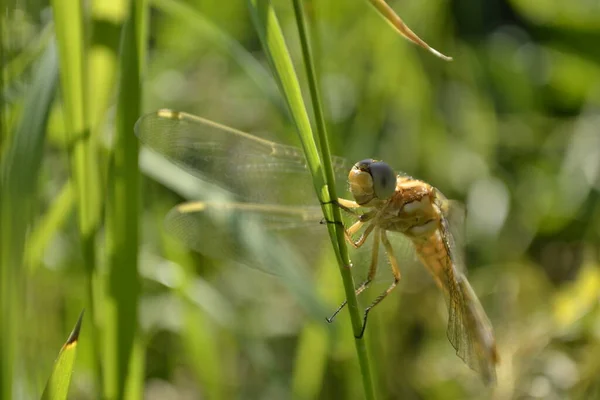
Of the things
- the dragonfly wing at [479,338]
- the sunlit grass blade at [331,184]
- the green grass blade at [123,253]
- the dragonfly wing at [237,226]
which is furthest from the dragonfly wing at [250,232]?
the sunlit grass blade at [331,184]

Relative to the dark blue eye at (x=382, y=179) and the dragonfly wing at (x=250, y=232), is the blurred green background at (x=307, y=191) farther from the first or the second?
the dark blue eye at (x=382, y=179)

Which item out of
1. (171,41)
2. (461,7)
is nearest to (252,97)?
(171,41)

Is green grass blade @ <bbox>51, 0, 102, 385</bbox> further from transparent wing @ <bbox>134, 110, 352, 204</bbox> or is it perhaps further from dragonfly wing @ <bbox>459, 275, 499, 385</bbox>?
dragonfly wing @ <bbox>459, 275, 499, 385</bbox>

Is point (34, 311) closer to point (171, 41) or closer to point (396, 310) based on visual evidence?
point (396, 310)

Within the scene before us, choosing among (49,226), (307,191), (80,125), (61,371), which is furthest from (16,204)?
(307,191)

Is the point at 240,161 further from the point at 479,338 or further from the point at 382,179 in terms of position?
the point at 479,338

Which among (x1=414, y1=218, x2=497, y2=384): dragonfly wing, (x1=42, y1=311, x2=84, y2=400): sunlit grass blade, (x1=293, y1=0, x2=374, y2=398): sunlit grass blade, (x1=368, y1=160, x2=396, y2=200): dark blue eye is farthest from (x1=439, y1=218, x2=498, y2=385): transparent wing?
(x1=42, y1=311, x2=84, y2=400): sunlit grass blade
